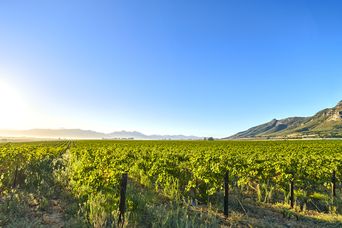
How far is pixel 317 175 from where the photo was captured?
11.2 metres

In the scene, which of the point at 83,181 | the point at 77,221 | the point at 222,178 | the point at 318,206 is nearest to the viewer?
the point at 77,221

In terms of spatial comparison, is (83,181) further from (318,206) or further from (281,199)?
(318,206)

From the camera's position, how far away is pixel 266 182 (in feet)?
39.6

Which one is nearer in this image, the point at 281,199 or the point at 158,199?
the point at 158,199

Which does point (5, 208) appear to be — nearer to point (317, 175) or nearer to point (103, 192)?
point (103, 192)

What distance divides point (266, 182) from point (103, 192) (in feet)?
26.0

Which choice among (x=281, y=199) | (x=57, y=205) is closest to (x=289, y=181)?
(x=281, y=199)

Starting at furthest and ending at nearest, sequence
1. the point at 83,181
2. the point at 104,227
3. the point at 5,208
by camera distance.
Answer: the point at 83,181 < the point at 5,208 < the point at 104,227

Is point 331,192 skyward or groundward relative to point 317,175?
groundward

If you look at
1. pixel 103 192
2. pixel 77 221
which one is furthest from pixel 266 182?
pixel 77 221

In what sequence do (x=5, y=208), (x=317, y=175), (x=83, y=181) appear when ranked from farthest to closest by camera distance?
1. (x=317, y=175)
2. (x=83, y=181)
3. (x=5, y=208)

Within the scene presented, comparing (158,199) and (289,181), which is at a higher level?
(289,181)

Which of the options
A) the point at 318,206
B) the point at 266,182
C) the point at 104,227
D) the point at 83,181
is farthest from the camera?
the point at 266,182

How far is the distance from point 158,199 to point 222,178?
2495 mm
